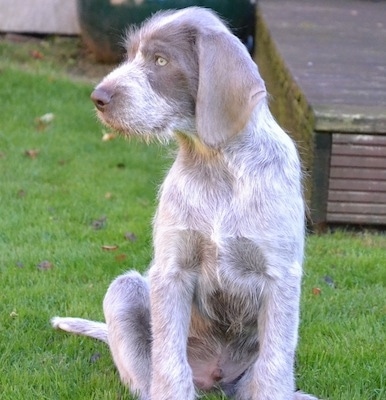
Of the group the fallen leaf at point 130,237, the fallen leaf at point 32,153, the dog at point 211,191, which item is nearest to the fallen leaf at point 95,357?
the dog at point 211,191

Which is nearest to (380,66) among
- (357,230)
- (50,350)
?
(357,230)

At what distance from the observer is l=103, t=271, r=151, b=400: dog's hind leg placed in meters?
4.12

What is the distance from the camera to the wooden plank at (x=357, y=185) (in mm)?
6539

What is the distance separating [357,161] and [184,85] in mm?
3070

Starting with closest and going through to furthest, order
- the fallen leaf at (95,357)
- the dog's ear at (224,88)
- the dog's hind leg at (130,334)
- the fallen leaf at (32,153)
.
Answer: the dog's ear at (224,88) < the dog's hind leg at (130,334) < the fallen leaf at (95,357) < the fallen leaf at (32,153)

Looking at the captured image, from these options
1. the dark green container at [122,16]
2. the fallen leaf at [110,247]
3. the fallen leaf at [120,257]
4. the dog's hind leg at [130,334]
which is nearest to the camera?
the dog's hind leg at [130,334]

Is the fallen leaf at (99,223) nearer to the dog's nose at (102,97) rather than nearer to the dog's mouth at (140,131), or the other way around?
the dog's mouth at (140,131)

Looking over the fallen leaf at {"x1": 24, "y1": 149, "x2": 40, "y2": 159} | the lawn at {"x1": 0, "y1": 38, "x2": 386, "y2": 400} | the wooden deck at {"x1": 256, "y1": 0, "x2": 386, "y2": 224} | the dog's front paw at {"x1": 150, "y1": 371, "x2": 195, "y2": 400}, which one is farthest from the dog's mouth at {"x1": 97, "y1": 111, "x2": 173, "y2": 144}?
the fallen leaf at {"x1": 24, "y1": 149, "x2": 40, "y2": 159}

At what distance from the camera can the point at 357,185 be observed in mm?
6559

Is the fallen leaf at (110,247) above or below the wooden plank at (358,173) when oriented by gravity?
below

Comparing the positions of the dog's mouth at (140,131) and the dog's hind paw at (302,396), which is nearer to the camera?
the dog's mouth at (140,131)

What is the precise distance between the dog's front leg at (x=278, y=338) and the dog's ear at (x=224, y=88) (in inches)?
25.7

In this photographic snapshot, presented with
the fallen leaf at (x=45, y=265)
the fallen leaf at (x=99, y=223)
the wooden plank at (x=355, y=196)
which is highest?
the wooden plank at (x=355, y=196)

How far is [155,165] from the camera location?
8562 mm
